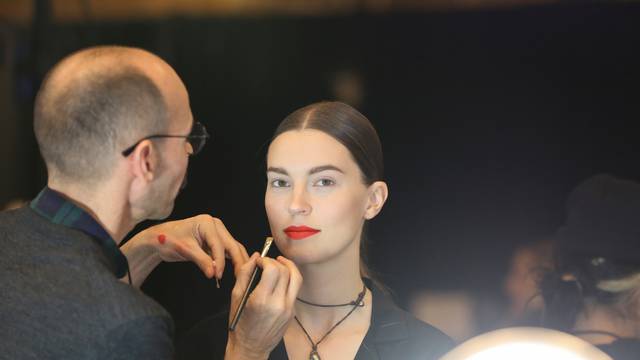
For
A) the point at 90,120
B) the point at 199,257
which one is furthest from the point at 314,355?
the point at 90,120

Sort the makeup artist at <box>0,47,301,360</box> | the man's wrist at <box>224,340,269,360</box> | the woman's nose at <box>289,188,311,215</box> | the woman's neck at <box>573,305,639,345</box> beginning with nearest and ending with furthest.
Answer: the makeup artist at <box>0,47,301,360</box> < the man's wrist at <box>224,340,269,360</box> < the woman's nose at <box>289,188,311,215</box> < the woman's neck at <box>573,305,639,345</box>

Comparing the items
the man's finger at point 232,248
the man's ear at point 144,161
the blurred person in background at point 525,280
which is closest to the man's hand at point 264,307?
the man's finger at point 232,248

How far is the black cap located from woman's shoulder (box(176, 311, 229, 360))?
774 mm

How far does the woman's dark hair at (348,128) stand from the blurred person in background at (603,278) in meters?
0.51

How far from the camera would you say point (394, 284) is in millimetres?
1890

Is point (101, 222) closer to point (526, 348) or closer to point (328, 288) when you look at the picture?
point (328, 288)

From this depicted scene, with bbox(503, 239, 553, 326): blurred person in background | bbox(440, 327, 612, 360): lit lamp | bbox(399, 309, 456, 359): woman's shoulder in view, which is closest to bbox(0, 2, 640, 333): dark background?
bbox(503, 239, 553, 326): blurred person in background

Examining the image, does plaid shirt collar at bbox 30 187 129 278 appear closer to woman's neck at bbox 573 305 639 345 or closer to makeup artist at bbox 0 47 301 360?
makeup artist at bbox 0 47 301 360

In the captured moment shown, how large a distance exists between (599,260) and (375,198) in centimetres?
55

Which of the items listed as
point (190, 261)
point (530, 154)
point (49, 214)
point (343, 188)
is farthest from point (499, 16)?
point (49, 214)

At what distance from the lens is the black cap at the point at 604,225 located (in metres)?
1.91

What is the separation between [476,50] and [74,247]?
107 centimetres

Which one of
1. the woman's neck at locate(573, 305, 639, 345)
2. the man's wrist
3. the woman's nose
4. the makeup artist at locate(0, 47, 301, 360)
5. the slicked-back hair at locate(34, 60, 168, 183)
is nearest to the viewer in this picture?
the makeup artist at locate(0, 47, 301, 360)

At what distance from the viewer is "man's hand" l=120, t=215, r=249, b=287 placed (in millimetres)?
1685
